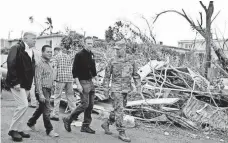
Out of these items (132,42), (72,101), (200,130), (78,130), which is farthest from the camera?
(132,42)

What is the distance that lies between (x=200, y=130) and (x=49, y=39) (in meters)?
31.4

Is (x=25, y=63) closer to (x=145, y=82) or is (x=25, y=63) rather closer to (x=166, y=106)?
(x=166, y=106)

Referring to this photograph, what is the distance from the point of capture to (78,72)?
5746 millimetres

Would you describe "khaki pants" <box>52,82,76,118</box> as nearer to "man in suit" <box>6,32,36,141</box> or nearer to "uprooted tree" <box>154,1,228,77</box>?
"man in suit" <box>6,32,36,141</box>

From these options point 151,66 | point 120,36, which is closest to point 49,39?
point 120,36

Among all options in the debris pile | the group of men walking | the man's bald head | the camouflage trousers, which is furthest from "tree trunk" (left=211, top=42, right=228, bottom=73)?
the man's bald head

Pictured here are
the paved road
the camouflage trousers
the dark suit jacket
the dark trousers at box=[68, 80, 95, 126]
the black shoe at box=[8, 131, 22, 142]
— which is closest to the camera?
the dark suit jacket

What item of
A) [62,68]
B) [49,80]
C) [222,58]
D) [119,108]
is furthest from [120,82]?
[222,58]

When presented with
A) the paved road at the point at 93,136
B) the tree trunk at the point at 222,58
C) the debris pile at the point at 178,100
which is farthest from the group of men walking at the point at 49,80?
the tree trunk at the point at 222,58

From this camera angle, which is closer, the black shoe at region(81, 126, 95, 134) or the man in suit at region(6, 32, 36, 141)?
the man in suit at region(6, 32, 36, 141)

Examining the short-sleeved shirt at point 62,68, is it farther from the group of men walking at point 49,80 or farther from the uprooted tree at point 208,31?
the uprooted tree at point 208,31

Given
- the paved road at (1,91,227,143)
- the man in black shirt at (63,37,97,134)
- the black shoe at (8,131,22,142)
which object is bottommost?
the paved road at (1,91,227,143)

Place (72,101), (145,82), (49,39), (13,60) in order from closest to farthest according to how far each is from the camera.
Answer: (13,60) → (72,101) → (145,82) → (49,39)

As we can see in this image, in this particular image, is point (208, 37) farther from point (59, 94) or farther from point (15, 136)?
point (15, 136)
